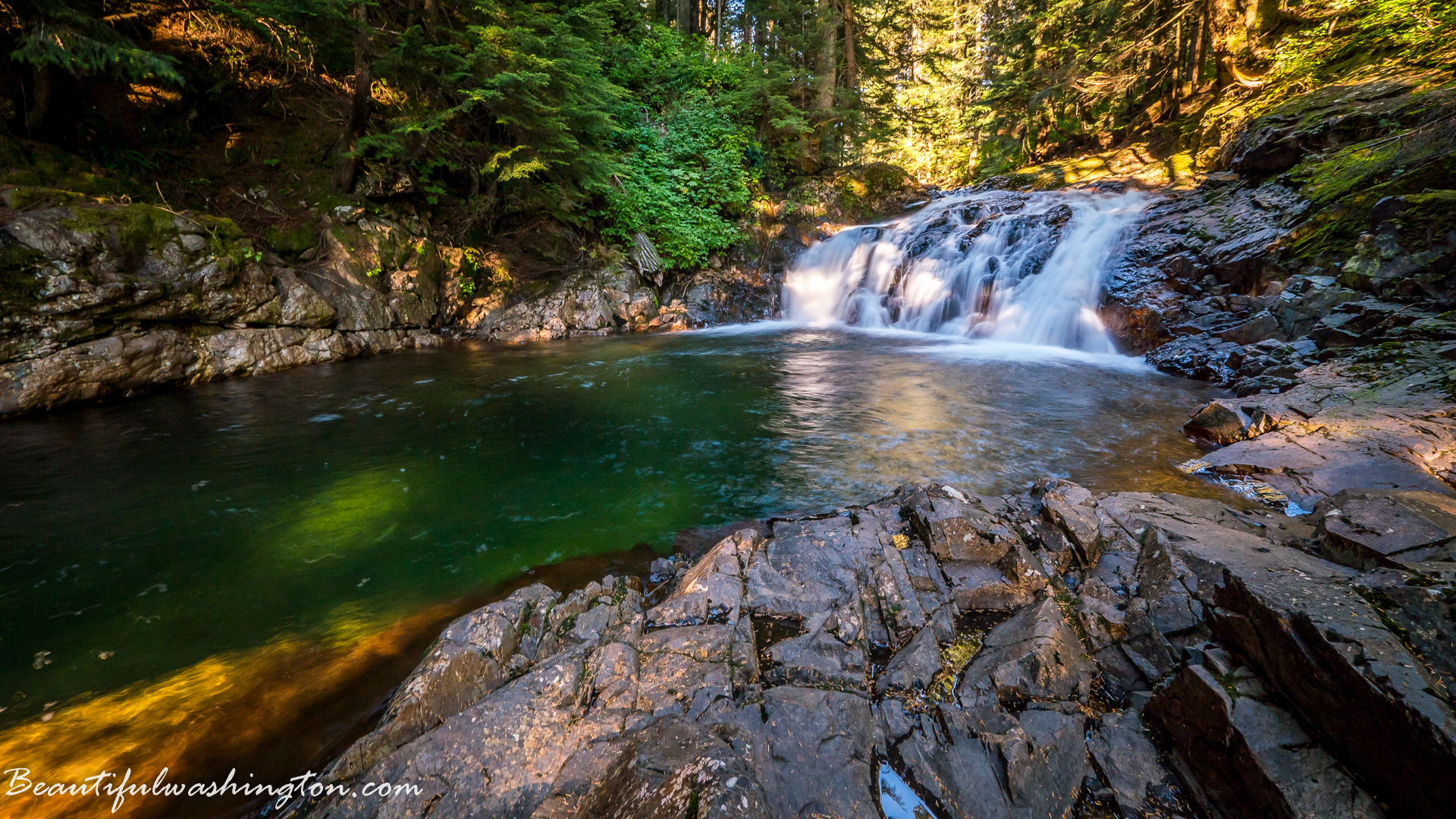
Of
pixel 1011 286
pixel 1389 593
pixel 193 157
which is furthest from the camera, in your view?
pixel 1011 286

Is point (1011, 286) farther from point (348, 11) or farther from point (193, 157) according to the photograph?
point (193, 157)

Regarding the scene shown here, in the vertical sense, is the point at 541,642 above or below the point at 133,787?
above

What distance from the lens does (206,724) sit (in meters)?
2.29

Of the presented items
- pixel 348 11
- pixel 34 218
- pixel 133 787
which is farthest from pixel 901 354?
pixel 34 218

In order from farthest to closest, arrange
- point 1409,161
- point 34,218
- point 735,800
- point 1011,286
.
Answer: point 1011,286, point 1409,161, point 34,218, point 735,800

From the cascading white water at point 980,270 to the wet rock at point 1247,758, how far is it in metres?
9.92

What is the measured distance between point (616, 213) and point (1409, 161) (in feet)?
47.3

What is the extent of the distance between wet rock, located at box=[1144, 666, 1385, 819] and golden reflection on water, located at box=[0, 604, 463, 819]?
11.2ft

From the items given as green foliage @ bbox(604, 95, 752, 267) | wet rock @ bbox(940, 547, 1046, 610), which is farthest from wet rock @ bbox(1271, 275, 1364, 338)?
green foliage @ bbox(604, 95, 752, 267)

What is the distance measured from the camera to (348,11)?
8.95m

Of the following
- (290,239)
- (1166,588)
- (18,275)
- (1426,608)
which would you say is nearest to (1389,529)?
(1166,588)

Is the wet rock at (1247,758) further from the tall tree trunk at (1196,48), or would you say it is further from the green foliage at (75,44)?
the tall tree trunk at (1196,48)

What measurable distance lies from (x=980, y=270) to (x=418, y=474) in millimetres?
12446

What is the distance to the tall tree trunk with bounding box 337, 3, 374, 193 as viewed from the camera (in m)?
9.02
